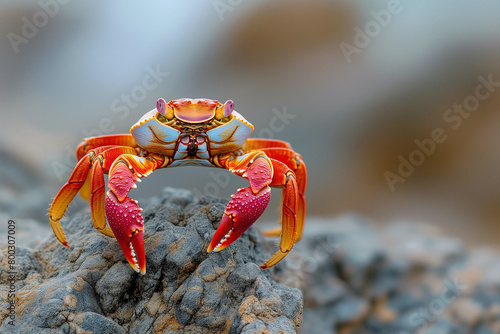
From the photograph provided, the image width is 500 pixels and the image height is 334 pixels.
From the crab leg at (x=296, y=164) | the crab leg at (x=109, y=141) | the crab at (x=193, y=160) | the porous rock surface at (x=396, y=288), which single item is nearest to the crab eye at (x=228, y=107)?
the crab at (x=193, y=160)

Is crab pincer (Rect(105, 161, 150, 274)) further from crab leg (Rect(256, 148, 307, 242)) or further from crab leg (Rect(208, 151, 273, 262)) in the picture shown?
crab leg (Rect(256, 148, 307, 242))

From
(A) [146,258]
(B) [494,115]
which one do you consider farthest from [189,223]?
(B) [494,115]

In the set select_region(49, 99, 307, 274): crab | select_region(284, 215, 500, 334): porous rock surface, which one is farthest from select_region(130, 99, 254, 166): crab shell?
select_region(284, 215, 500, 334): porous rock surface

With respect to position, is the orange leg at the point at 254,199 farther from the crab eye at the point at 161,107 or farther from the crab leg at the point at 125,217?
the crab eye at the point at 161,107

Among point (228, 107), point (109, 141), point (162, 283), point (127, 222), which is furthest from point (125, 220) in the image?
point (109, 141)

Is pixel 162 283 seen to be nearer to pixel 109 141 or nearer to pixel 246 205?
pixel 246 205

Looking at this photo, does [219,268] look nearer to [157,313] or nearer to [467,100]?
[157,313]
